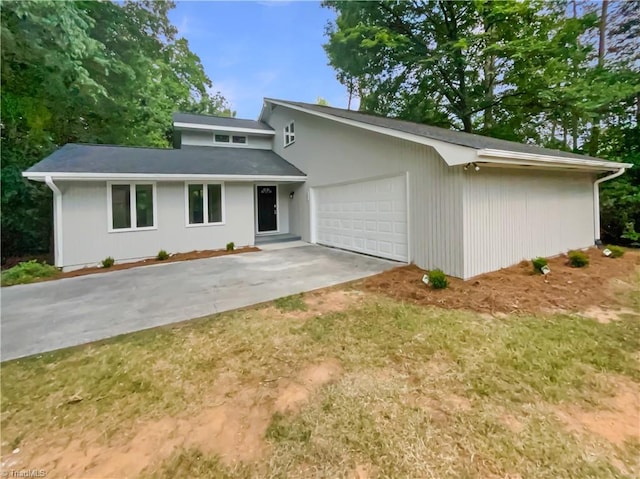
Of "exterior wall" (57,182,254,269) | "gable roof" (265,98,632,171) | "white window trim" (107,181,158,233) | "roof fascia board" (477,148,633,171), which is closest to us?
"roof fascia board" (477,148,633,171)

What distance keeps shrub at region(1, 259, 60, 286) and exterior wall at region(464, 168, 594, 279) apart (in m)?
9.90

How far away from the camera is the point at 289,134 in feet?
43.6

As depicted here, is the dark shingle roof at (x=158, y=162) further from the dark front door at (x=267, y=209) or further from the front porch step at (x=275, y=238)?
the front porch step at (x=275, y=238)

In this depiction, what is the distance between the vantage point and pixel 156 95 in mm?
16891

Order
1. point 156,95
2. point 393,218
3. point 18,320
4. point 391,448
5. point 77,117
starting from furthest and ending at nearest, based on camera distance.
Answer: point 156,95 → point 77,117 → point 393,218 → point 18,320 → point 391,448

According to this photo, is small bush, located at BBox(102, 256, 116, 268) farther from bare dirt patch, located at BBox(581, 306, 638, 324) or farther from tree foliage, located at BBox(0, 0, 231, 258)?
bare dirt patch, located at BBox(581, 306, 638, 324)

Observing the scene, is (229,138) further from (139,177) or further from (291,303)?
(291,303)

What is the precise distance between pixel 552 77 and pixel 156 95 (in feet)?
62.5

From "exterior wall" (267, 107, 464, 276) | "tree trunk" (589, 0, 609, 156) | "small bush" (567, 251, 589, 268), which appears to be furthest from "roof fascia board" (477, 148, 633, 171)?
"tree trunk" (589, 0, 609, 156)

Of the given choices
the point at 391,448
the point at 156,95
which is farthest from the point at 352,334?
the point at 156,95

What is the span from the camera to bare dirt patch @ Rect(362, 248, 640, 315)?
15.5 ft

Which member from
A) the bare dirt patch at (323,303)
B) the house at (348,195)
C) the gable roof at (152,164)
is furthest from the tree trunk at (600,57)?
the bare dirt patch at (323,303)

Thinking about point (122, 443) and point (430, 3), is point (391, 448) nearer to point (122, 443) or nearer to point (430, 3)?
point (122, 443)

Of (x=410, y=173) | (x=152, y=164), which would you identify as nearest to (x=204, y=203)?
(x=152, y=164)
